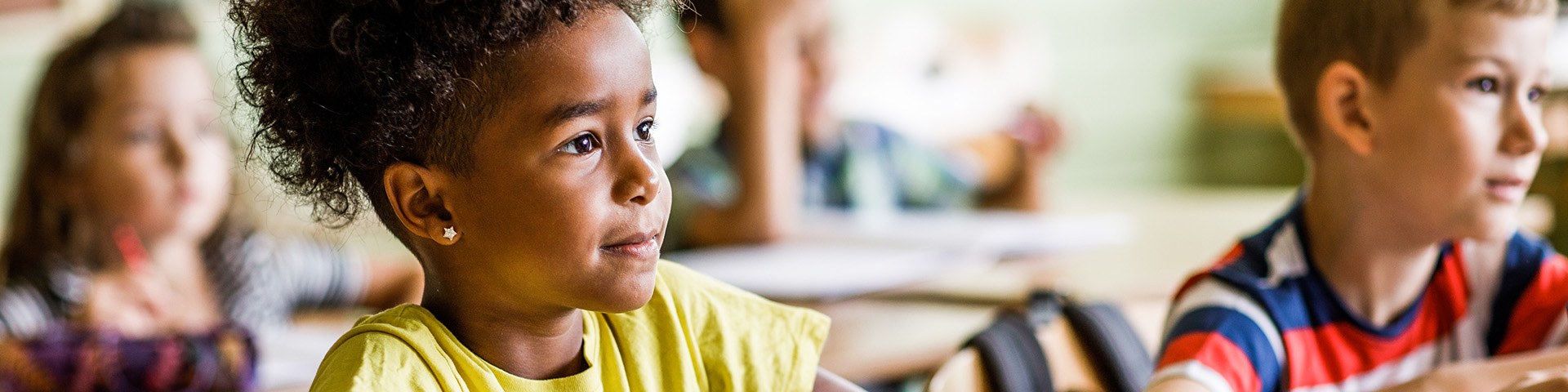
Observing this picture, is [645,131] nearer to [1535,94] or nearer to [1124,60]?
[1535,94]

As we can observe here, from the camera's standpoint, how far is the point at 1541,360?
0.82 m

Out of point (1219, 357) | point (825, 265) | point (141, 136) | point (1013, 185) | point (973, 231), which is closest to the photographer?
point (1219, 357)

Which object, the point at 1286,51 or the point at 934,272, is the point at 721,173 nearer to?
the point at 934,272

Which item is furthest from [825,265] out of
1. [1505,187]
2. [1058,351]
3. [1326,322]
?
[1505,187]

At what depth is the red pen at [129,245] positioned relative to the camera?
1464 millimetres

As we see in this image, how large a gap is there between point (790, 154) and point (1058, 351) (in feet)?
3.26

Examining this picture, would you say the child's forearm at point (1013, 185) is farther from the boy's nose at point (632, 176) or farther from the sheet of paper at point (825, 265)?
the boy's nose at point (632, 176)

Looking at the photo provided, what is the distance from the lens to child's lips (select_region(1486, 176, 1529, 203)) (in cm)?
83

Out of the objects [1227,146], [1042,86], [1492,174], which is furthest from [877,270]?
[1227,146]

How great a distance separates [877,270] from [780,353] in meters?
0.85

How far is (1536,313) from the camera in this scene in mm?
928

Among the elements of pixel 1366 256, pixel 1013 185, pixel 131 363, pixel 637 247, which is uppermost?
pixel 637 247

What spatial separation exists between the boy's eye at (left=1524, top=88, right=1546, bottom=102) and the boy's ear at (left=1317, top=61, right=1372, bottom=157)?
10cm

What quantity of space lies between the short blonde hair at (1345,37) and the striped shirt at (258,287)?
118 cm
